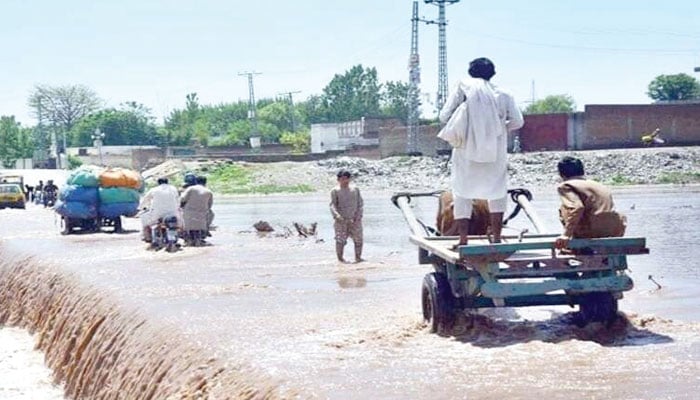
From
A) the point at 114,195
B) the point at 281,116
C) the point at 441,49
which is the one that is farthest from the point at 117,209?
the point at 281,116

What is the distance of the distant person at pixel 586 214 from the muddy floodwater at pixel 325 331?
843mm

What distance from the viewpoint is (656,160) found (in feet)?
190

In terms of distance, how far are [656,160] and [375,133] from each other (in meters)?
35.3

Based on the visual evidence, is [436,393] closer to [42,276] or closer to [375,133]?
[42,276]

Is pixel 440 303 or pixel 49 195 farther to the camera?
pixel 49 195

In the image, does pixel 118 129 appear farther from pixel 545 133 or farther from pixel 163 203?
pixel 163 203

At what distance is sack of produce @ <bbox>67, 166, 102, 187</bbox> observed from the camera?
2364 cm

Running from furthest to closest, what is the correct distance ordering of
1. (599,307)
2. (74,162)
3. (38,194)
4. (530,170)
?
1. (74,162)
2. (530,170)
3. (38,194)
4. (599,307)

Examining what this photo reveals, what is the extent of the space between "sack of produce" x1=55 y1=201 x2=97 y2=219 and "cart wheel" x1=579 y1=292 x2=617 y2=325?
1658cm

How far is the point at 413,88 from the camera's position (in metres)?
75.7

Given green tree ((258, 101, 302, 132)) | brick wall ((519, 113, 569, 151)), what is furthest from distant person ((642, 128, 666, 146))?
green tree ((258, 101, 302, 132))

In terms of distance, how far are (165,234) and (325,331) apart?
402 inches

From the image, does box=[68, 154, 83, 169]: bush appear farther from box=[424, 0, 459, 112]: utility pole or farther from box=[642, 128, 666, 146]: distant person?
box=[642, 128, 666, 146]: distant person

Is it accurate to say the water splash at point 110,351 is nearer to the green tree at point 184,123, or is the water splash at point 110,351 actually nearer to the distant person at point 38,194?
the distant person at point 38,194
